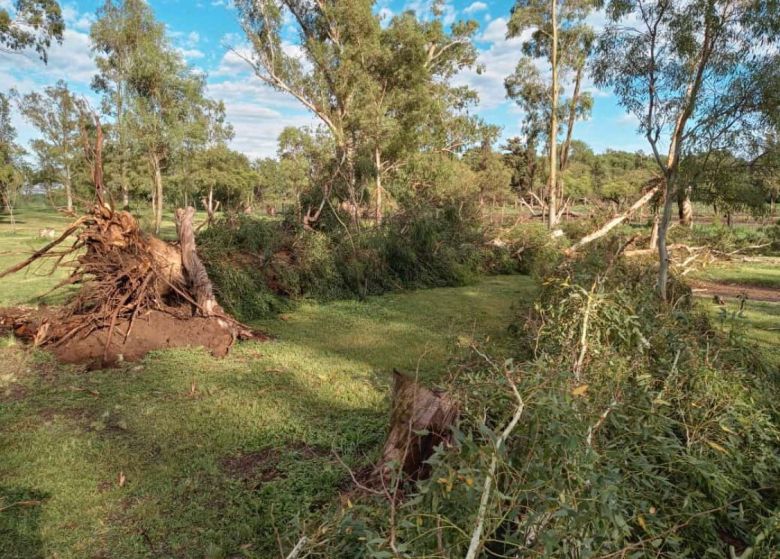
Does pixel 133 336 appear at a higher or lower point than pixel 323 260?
lower

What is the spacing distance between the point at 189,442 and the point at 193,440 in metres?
0.04

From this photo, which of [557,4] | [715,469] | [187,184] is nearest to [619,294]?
[715,469]

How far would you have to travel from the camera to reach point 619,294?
450cm

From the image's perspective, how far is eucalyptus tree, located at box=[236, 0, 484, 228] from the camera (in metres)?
16.5

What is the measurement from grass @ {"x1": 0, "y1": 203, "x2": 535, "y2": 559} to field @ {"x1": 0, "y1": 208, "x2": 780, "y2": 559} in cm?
1

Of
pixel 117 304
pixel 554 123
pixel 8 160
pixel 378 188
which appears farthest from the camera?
pixel 8 160

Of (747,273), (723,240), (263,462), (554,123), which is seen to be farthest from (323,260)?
(747,273)

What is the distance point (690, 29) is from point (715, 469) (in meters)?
7.28

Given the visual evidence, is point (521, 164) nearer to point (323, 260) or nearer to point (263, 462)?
point (323, 260)

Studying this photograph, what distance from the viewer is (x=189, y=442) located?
409 cm

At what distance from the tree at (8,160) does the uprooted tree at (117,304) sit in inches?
976

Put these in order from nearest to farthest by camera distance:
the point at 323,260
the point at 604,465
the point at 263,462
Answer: the point at 604,465 → the point at 263,462 → the point at 323,260

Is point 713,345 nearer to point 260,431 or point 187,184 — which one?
point 260,431

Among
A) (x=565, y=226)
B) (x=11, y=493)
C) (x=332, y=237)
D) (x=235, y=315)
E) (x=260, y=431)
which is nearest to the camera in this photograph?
(x=11, y=493)
